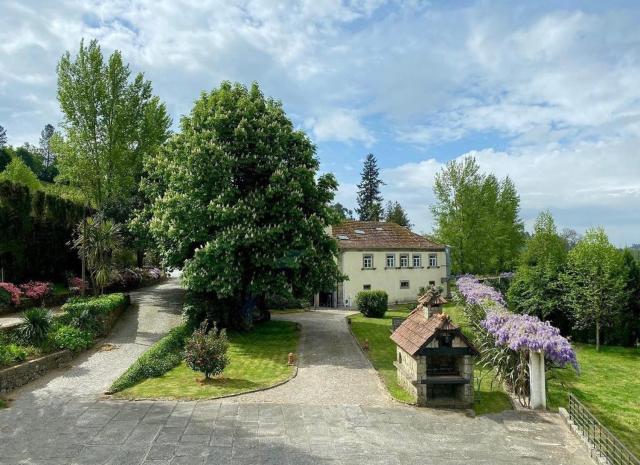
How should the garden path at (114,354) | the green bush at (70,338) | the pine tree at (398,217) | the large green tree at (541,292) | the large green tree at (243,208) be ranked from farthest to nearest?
1. the pine tree at (398,217)
2. the large green tree at (541,292)
3. the large green tree at (243,208)
4. the green bush at (70,338)
5. the garden path at (114,354)

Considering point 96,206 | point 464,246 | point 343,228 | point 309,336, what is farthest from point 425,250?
point 96,206

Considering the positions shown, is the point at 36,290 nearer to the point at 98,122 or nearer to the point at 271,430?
the point at 98,122

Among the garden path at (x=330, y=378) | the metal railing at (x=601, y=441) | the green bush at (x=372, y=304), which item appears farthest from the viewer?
the green bush at (x=372, y=304)

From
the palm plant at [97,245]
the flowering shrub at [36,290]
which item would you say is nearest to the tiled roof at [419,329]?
the palm plant at [97,245]

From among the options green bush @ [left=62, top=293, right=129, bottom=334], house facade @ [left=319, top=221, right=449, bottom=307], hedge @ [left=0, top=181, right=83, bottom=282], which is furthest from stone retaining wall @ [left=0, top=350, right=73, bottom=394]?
house facade @ [left=319, top=221, right=449, bottom=307]

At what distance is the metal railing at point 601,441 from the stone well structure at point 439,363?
321 cm

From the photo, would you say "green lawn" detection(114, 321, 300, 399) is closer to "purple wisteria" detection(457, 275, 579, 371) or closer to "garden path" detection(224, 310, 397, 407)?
"garden path" detection(224, 310, 397, 407)

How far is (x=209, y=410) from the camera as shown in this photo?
1429cm

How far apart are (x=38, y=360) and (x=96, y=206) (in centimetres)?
1733

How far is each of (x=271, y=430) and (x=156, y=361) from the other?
8085 millimetres

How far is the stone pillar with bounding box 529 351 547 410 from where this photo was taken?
15.2 m

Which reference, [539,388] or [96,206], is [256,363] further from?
[96,206]

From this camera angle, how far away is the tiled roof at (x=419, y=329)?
15.4 m

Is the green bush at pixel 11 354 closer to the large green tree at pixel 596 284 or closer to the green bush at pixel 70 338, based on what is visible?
the green bush at pixel 70 338
